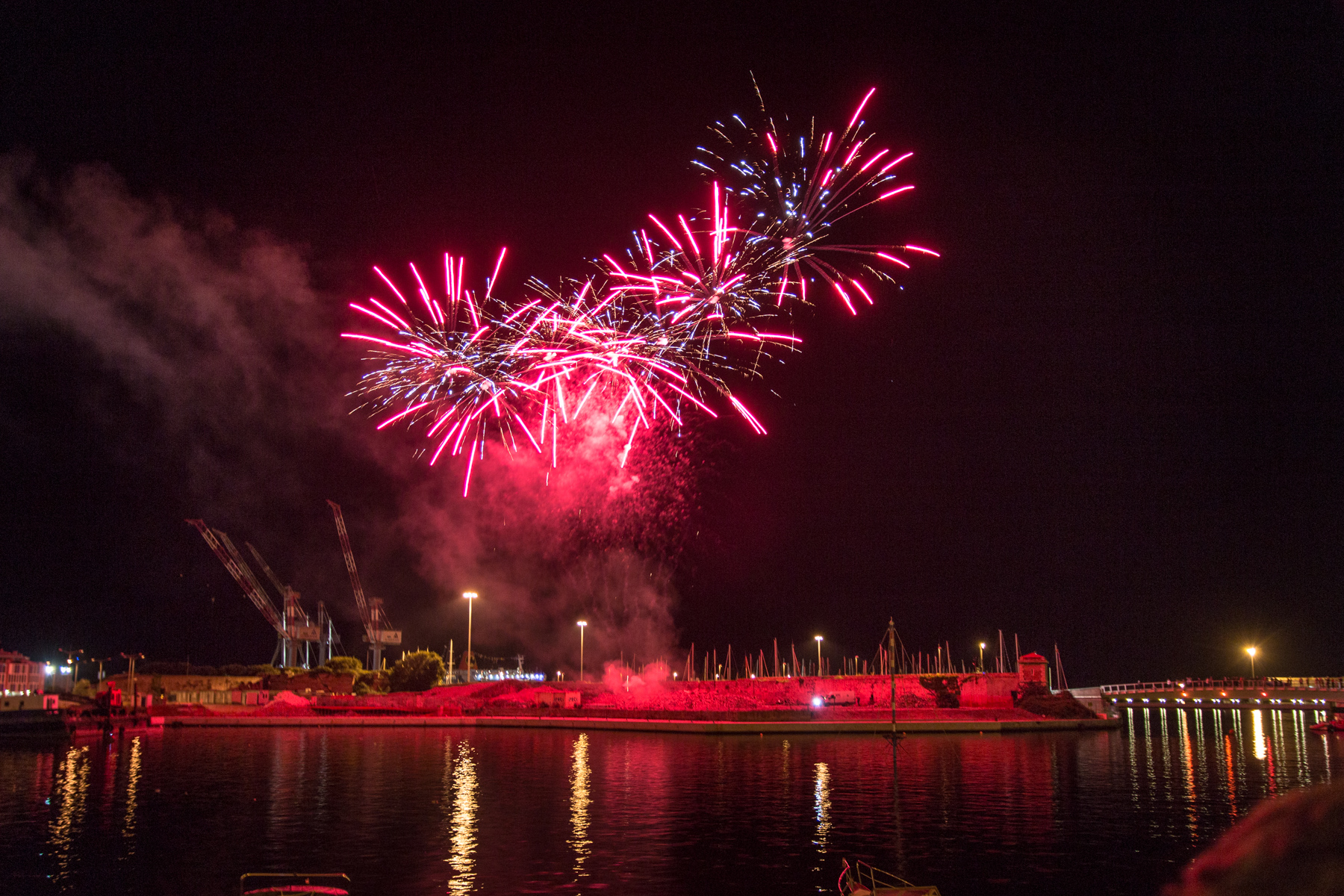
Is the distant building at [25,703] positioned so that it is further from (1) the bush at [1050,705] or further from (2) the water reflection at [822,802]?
(1) the bush at [1050,705]

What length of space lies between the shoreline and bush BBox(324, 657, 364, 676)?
16.7 m

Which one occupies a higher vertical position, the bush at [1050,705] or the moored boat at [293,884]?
the moored boat at [293,884]

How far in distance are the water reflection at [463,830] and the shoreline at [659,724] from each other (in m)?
21.6

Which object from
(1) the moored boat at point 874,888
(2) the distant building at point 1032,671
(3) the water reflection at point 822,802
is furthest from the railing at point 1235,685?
(1) the moored boat at point 874,888

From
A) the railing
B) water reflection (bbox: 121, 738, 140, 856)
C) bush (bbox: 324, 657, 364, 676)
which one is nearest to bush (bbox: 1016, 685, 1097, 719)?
the railing

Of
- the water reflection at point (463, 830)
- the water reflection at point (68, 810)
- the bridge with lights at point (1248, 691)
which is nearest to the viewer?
the water reflection at point (463, 830)

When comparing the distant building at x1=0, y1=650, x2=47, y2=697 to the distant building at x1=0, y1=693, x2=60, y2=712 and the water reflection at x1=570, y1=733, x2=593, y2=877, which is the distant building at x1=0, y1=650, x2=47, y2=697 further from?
the water reflection at x1=570, y1=733, x2=593, y2=877

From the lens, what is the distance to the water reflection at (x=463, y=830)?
19.4 m

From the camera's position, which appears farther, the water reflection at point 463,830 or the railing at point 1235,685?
the railing at point 1235,685

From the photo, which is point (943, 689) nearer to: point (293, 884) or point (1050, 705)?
point (1050, 705)

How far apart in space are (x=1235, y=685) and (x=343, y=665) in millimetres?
92672

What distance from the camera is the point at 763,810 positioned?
27797 mm

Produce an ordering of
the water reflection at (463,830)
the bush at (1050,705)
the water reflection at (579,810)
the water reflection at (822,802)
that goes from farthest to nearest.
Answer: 1. the bush at (1050,705)
2. the water reflection at (822,802)
3. the water reflection at (579,810)
4. the water reflection at (463,830)

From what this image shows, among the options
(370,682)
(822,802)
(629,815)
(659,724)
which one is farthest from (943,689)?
(370,682)
